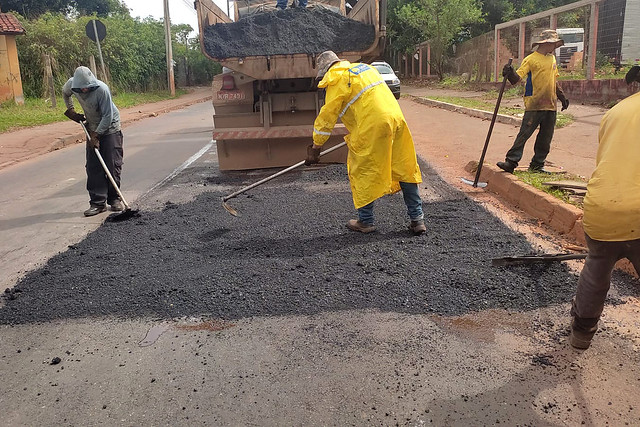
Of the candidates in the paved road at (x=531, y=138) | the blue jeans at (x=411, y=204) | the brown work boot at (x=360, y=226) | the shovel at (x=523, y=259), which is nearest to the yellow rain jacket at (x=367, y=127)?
the blue jeans at (x=411, y=204)

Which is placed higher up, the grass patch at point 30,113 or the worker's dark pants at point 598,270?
the grass patch at point 30,113

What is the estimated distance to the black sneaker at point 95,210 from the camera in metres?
5.99

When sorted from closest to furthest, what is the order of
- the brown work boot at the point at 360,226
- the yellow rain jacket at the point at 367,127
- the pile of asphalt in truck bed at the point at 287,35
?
the yellow rain jacket at the point at 367,127 < the brown work boot at the point at 360,226 < the pile of asphalt in truck bed at the point at 287,35

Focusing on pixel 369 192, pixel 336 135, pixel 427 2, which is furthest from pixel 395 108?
pixel 427 2

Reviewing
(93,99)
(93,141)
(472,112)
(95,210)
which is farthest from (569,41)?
(95,210)

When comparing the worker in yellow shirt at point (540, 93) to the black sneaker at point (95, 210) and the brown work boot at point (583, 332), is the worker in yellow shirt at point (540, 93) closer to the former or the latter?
the brown work boot at point (583, 332)

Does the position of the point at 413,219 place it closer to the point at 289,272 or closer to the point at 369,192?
the point at 369,192

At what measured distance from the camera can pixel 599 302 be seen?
2523 mm

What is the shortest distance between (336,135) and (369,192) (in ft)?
10.6

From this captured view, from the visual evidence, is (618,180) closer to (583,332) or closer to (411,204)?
(583,332)

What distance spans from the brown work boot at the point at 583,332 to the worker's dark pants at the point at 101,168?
5.17 m

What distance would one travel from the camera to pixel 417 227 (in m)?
4.57

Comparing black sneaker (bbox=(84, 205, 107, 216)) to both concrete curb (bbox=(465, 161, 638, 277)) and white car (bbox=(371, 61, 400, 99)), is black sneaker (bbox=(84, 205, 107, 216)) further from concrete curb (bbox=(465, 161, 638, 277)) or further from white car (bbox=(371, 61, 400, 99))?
white car (bbox=(371, 61, 400, 99))

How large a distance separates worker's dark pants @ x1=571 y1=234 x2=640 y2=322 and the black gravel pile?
2.39 feet
